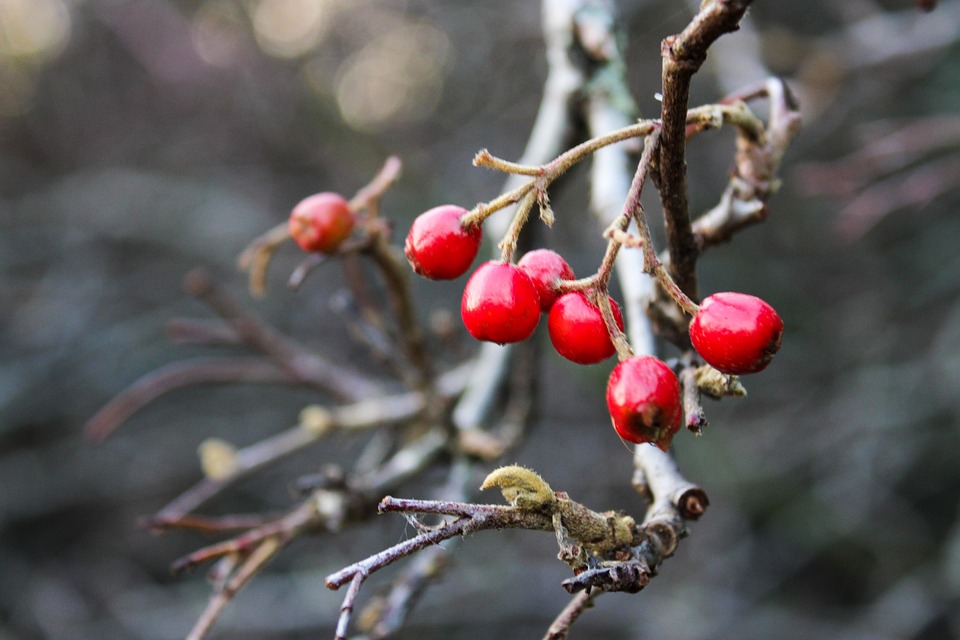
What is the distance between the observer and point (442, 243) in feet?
2.87

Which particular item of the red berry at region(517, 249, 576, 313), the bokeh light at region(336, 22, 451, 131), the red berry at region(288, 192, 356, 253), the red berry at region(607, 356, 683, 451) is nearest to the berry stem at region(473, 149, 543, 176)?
the red berry at region(517, 249, 576, 313)

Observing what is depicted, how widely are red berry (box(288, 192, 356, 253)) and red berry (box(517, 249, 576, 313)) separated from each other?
0.43 m

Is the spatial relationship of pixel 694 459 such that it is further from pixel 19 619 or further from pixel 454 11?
pixel 19 619

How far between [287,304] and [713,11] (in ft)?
16.7

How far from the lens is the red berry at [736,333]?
2.50 ft

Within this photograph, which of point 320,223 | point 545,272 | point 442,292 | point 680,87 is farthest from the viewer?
point 442,292

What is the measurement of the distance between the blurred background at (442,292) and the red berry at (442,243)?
2.12 m

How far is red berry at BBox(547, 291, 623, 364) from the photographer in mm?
819

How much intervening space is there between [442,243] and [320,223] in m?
0.41

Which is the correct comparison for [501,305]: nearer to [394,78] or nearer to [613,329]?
[613,329]

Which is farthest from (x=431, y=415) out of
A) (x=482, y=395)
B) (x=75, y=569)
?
(x=75, y=569)

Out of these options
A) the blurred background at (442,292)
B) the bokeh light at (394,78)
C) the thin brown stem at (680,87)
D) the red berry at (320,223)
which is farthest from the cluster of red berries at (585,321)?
the bokeh light at (394,78)

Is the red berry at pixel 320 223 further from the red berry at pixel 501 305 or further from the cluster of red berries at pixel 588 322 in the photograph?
the red berry at pixel 501 305

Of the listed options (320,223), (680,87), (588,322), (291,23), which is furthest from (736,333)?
(291,23)
